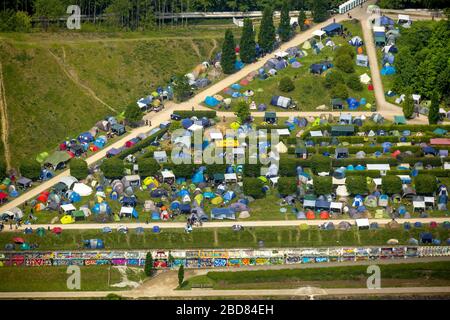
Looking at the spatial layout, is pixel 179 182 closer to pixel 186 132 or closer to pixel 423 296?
pixel 186 132

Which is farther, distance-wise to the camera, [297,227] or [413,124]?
[413,124]

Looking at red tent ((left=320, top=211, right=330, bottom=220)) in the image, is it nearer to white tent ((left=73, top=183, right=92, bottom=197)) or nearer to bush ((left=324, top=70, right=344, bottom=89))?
white tent ((left=73, top=183, right=92, bottom=197))

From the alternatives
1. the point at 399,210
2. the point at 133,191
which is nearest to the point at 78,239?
the point at 133,191

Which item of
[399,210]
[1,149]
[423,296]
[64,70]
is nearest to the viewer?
[423,296]

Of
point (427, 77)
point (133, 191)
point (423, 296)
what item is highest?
point (427, 77)

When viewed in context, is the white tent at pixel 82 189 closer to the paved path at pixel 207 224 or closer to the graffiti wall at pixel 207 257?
the paved path at pixel 207 224
